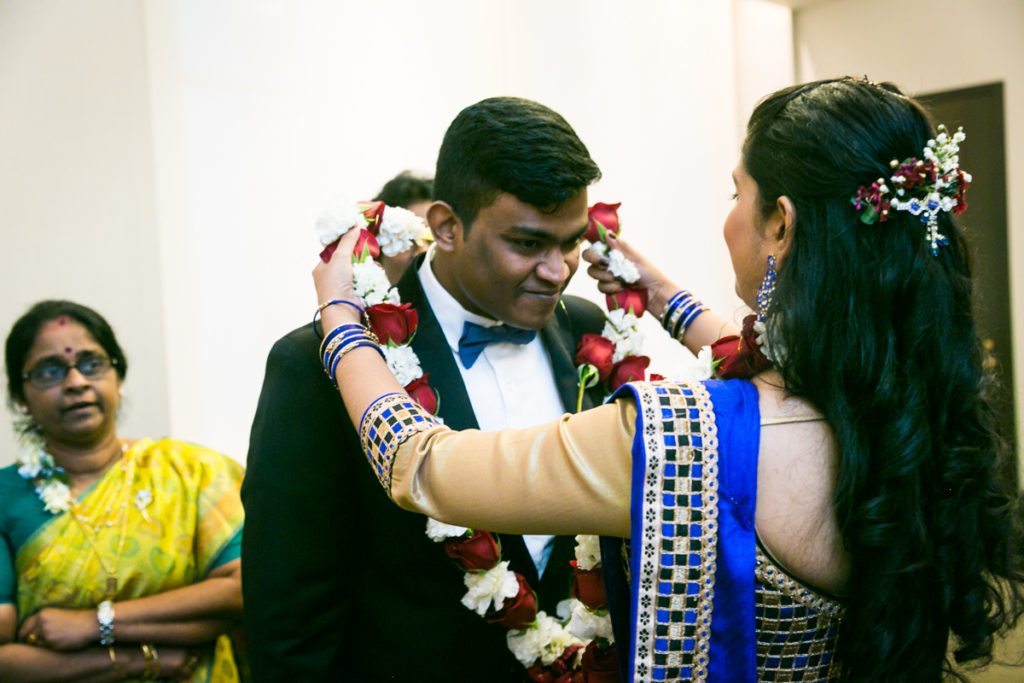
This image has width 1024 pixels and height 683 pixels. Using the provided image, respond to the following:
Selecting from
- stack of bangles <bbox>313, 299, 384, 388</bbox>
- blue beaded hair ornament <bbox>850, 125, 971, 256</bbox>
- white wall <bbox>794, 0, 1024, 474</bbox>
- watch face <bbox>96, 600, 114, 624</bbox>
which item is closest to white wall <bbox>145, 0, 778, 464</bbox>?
white wall <bbox>794, 0, 1024, 474</bbox>

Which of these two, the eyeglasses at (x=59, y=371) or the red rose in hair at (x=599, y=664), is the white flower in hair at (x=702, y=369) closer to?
the red rose in hair at (x=599, y=664)

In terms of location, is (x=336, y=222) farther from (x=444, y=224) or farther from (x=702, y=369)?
(x=702, y=369)

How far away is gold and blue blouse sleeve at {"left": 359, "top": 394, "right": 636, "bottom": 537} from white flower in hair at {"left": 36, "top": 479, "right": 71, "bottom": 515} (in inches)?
63.0

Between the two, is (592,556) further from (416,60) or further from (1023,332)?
(1023,332)

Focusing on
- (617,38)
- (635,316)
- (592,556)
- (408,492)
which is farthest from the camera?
(617,38)

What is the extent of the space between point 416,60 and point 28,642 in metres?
2.83

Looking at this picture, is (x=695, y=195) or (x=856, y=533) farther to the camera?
(x=695, y=195)

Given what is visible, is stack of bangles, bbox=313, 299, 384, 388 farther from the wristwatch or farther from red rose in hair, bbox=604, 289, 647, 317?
the wristwatch

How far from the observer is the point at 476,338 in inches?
75.7

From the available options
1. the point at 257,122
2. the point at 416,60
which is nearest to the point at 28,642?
the point at 257,122

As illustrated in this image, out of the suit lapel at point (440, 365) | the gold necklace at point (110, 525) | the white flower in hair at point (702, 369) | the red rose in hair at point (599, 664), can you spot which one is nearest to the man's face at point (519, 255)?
the suit lapel at point (440, 365)

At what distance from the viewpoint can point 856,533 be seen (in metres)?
1.27

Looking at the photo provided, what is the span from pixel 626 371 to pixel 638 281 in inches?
8.7

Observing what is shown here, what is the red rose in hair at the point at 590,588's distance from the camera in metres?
1.75
